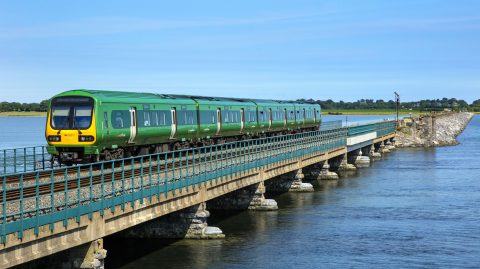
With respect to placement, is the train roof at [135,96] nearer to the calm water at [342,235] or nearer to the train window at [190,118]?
the train window at [190,118]

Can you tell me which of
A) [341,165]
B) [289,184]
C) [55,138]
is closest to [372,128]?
[341,165]

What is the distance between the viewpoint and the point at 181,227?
3284 centimetres

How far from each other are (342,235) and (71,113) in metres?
14.8

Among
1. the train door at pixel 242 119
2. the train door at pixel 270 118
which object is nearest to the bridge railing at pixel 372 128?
the train door at pixel 270 118

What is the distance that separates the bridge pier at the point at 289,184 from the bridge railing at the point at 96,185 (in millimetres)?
7791

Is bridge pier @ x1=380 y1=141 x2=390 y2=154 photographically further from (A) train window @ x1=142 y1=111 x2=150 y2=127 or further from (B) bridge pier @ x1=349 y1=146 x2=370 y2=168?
(A) train window @ x1=142 y1=111 x2=150 y2=127

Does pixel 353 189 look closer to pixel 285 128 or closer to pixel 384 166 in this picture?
pixel 285 128

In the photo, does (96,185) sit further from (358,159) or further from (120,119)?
(358,159)

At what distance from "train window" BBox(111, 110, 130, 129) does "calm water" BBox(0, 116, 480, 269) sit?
212 inches

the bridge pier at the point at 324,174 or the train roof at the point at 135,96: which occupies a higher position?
the train roof at the point at 135,96

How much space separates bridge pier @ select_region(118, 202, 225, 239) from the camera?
32531 millimetres

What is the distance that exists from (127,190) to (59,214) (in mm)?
5286

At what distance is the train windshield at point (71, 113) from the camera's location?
103 ft

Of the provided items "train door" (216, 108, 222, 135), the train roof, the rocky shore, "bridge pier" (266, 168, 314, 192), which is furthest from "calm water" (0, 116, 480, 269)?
the rocky shore
